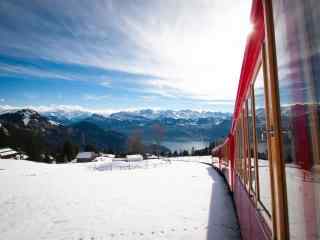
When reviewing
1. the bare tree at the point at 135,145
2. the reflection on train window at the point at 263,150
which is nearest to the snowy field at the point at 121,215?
the reflection on train window at the point at 263,150

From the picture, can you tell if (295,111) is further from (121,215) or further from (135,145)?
(135,145)

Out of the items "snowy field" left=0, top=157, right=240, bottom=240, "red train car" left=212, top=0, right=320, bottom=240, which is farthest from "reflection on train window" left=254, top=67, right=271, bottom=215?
"snowy field" left=0, top=157, right=240, bottom=240

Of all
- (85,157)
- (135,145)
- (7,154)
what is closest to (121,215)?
(85,157)

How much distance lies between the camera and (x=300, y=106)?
3.56 ft

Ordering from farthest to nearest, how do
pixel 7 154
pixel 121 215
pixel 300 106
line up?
pixel 7 154 < pixel 121 215 < pixel 300 106

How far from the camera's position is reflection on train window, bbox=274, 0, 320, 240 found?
934 millimetres

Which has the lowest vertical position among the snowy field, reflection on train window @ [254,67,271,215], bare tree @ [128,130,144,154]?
the snowy field

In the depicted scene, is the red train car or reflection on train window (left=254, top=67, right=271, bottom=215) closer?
the red train car

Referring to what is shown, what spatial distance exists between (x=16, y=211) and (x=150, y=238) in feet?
20.3

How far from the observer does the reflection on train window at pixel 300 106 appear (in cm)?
93

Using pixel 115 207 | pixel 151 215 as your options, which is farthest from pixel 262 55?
pixel 115 207

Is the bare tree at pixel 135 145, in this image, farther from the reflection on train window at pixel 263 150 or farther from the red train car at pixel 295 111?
the red train car at pixel 295 111

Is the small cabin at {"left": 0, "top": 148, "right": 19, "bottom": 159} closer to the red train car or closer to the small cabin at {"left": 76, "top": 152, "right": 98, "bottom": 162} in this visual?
the small cabin at {"left": 76, "top": 152, "right": 98, "bottom": 162}

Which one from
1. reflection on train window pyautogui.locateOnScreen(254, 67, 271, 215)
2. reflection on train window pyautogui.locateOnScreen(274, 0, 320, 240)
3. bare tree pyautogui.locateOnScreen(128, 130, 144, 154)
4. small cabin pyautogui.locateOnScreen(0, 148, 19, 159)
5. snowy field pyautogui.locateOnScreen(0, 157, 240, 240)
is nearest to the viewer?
reflection on train window pyautogui.locateOnScreen(274, 0, 320, 240)
